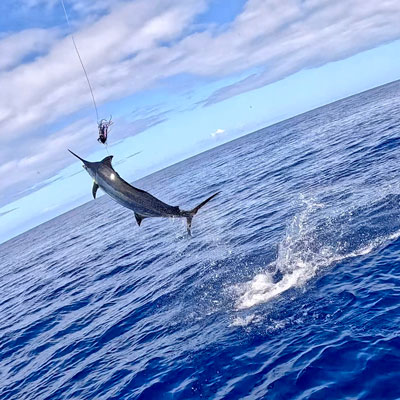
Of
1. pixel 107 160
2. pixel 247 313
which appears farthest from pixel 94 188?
pixel 247 313

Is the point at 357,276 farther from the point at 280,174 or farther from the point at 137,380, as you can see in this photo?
the point at 280,174

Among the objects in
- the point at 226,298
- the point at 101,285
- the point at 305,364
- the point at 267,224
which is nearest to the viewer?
the point at 305,364

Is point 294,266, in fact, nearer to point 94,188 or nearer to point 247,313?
point 247,313

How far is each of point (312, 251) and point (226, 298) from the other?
402cm

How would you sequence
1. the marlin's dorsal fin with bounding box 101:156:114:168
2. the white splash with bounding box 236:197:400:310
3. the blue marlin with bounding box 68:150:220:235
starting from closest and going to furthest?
the blue marlin with bounding box 68:150:220:235
the marlin's dorsal fin with bounding box 101:156:114:168
the white splash with bounding box 236:197:400:310

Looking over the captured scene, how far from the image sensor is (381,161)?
24.4 m

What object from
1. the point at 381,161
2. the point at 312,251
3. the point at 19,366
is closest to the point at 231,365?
the point at 312,251

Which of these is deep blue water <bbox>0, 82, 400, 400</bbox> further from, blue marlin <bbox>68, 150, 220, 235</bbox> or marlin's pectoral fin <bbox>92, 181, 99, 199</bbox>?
marlin's pectoral fin <bbox>92, 181, 99, 199</bbox>

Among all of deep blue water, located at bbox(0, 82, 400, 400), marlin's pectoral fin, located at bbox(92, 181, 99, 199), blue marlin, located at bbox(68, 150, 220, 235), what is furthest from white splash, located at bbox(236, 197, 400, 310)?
marlin's pectoral fin, located at bbox(92, 181, 99, 199)

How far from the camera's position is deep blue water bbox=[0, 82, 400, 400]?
8992 millimetres

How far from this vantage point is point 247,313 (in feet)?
39.5

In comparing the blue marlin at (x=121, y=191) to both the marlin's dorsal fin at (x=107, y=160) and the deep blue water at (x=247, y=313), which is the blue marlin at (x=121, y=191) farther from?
the deep blue water at (x=247, y=313)

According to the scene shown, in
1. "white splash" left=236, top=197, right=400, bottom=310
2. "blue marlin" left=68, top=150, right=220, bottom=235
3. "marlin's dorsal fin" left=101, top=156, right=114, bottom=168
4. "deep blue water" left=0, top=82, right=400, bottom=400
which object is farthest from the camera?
"white splash" left=236, top=197, right=400, bottom=310

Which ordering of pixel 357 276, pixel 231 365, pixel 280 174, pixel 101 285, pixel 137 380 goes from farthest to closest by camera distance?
1. pixel 280 174
2. pixel 101 285
3. pixel 357 276
4. pixel 137 380
5. pixel 231 365
